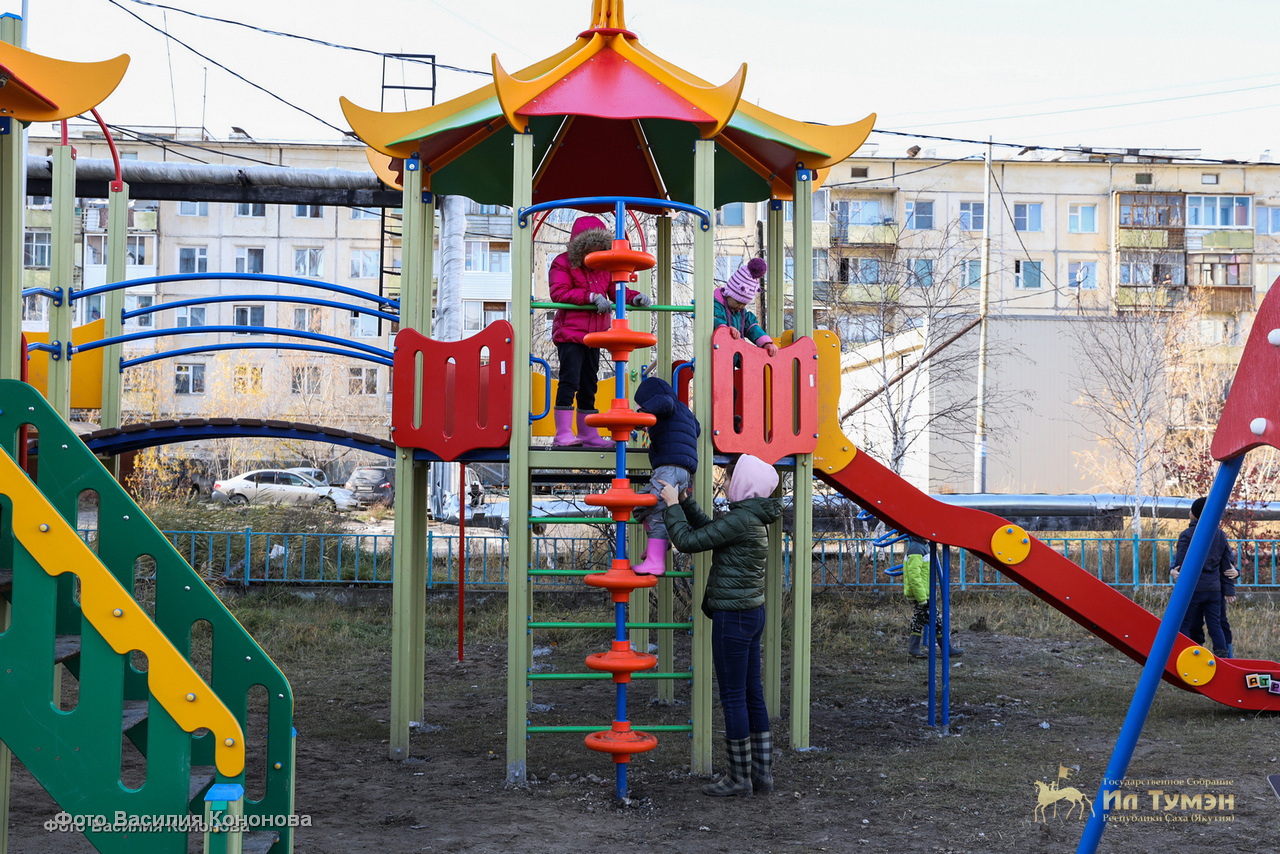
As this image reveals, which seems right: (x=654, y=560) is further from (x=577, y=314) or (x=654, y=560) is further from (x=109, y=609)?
(x=109, y=609)

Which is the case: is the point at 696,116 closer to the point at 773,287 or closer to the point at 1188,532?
the point at 773,287

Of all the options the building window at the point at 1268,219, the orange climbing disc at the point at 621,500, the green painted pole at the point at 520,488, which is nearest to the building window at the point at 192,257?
the green painted pole at the point at 520,488

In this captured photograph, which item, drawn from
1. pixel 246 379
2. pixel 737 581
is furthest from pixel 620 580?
pixel 246 379

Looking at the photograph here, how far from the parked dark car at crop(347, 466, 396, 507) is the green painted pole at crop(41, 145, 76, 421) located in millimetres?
22341

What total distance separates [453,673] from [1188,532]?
6.43 m

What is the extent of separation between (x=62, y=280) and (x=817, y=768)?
6131 millimetres

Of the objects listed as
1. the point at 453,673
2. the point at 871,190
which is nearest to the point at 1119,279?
the point at 871,190

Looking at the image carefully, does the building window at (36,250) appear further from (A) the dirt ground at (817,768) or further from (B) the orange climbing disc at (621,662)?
(B) the orange climbing disc at (621,662)

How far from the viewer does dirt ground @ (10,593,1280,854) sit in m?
4.68

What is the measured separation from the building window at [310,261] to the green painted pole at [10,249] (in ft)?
122

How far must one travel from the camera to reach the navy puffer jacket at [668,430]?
556cm

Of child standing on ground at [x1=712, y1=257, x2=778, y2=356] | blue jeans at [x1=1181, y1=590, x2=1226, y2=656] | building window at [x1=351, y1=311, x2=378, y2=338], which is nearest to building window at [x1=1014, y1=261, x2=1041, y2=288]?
building window at [x1=351, y1=311, x2=378, y2=338]

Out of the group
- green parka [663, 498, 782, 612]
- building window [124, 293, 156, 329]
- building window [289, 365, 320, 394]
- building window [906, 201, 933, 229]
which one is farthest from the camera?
building window [906, 201, 933, 229]

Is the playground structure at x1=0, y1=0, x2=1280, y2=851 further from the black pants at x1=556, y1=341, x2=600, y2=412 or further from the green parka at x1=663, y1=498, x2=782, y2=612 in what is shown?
the green parka at x1=663, y1=498, x2=782, y2=612
